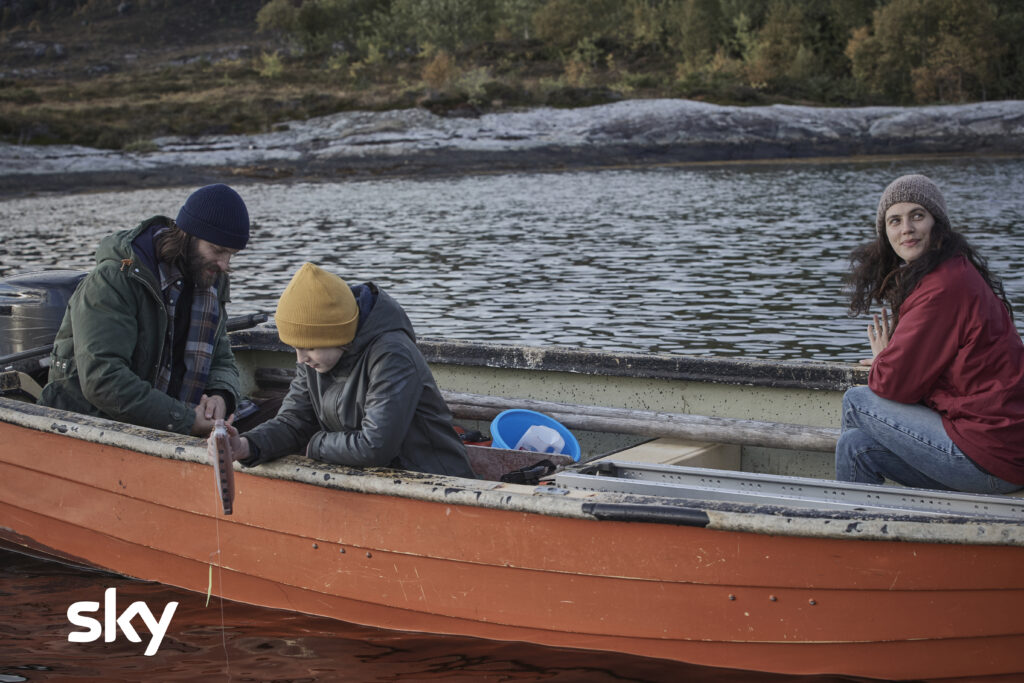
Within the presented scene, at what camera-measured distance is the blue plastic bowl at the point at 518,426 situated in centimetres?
586

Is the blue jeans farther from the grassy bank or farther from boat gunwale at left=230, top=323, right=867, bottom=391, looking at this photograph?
the grassy bank

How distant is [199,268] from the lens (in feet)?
16.8

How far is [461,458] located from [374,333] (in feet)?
2.44

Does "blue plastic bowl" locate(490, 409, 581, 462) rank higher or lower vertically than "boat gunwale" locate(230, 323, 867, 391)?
lower

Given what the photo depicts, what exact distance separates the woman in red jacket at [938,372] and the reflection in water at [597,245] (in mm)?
6666

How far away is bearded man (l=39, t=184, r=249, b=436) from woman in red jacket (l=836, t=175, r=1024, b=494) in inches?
110

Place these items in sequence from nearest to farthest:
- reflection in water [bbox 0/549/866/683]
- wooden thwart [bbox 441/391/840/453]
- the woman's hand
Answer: reflection in water [bbox 0/549/866/683] < the woman's hand < wooden thwart [bbox 441/391/840/453]

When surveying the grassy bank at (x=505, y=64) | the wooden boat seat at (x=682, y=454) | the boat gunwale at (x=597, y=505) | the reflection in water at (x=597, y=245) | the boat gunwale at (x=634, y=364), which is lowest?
the reflection in water at (x=597, y=245)

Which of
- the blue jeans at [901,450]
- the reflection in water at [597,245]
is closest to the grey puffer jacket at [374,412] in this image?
the blue jeans at [901,450]

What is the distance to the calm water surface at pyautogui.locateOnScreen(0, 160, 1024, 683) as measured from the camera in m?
4.86

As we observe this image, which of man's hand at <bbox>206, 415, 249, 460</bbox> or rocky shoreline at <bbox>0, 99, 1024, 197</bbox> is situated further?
rocky shoreline at <bbox>0, 99, 1024, 197</bbox>

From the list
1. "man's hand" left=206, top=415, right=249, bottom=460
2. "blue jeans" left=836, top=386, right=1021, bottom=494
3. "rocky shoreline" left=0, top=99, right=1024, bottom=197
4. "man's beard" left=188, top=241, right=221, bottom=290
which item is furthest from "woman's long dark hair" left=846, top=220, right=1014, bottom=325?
"rocky shoreline" left=0, top=99, right=1024, bottom=197

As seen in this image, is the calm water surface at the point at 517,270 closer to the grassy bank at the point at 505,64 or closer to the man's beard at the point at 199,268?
the man's beard at the point at 199,268

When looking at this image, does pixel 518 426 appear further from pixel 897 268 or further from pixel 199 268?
pixel 897 268
